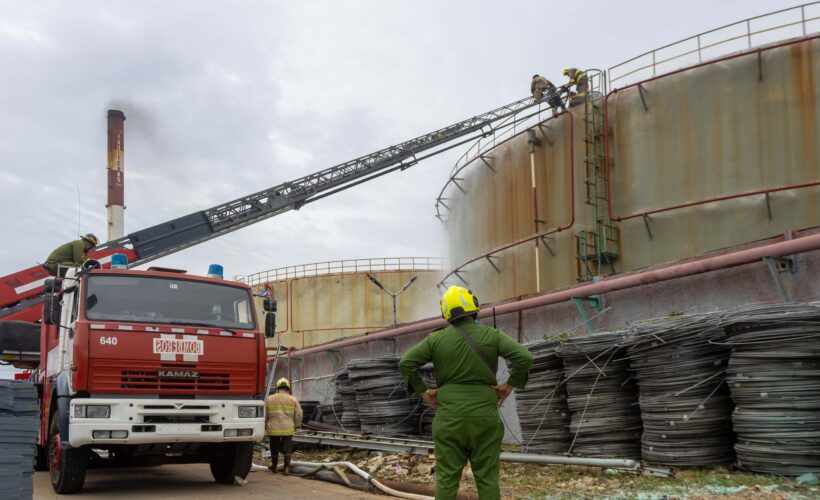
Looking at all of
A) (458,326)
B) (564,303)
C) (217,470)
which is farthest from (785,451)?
(217,470)

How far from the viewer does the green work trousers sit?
538cm

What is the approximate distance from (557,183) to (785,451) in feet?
34.3

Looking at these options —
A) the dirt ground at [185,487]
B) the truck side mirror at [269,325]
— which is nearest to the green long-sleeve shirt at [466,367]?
the dirt ground at [185,487]

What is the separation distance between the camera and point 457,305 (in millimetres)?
5797

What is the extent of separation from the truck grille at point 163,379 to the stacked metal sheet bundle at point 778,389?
20.3 ft

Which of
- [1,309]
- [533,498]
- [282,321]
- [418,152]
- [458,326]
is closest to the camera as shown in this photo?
[458,326]

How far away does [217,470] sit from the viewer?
1093 centimetres

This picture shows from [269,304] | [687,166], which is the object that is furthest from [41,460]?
[687,166]

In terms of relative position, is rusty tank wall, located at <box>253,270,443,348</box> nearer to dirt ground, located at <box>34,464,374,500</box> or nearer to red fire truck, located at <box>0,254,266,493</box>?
dirt ground, located at <box>34,464,374,500</box>

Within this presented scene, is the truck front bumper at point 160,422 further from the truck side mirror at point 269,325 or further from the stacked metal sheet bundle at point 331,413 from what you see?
the stacked metal sheet bundle at point 331,413

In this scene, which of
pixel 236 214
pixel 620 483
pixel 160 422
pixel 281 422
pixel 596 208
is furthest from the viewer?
pixel 236 214

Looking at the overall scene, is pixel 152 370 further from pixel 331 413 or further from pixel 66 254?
pixel 331 413

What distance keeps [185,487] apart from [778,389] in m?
7.79

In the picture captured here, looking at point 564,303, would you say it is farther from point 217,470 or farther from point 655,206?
point 217,470
